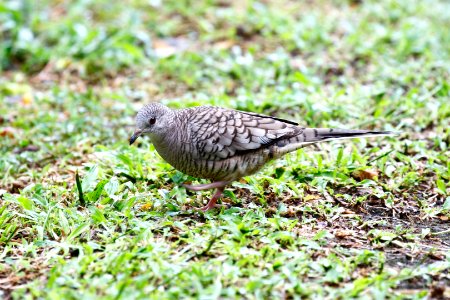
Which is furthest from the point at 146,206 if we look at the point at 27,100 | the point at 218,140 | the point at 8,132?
the point at 27,100

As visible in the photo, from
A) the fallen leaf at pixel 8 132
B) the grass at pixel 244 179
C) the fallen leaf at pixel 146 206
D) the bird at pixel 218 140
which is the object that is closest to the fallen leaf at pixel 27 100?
the grass at pixel 244 179

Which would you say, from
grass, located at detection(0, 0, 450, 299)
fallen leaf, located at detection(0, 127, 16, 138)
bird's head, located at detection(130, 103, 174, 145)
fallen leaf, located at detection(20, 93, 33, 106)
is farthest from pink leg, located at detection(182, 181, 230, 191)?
fallen leaf, located at detection(20, 93, 33, 106)

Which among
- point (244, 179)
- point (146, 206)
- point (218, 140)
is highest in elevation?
point (218, 140)

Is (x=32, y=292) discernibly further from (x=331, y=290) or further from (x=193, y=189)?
(x=331, y=290)

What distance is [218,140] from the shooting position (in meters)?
5.07

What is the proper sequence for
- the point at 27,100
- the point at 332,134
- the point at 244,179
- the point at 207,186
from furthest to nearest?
the point at 27,100, the point at 244,179, the point at 332,134, the point at 207,186

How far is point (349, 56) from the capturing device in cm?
847

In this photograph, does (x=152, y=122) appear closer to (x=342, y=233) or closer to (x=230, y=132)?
(x=230, y=132)

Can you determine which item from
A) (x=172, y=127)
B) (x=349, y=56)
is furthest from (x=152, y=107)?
(x=349, y=56)

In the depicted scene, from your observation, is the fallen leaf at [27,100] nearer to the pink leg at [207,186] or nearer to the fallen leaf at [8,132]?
the fallen leaf at [8,132]

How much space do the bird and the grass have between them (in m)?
0.28

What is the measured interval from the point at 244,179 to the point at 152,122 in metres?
0.99

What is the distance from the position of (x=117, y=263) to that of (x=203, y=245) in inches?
24.1

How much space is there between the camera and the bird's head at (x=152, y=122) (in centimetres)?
509
